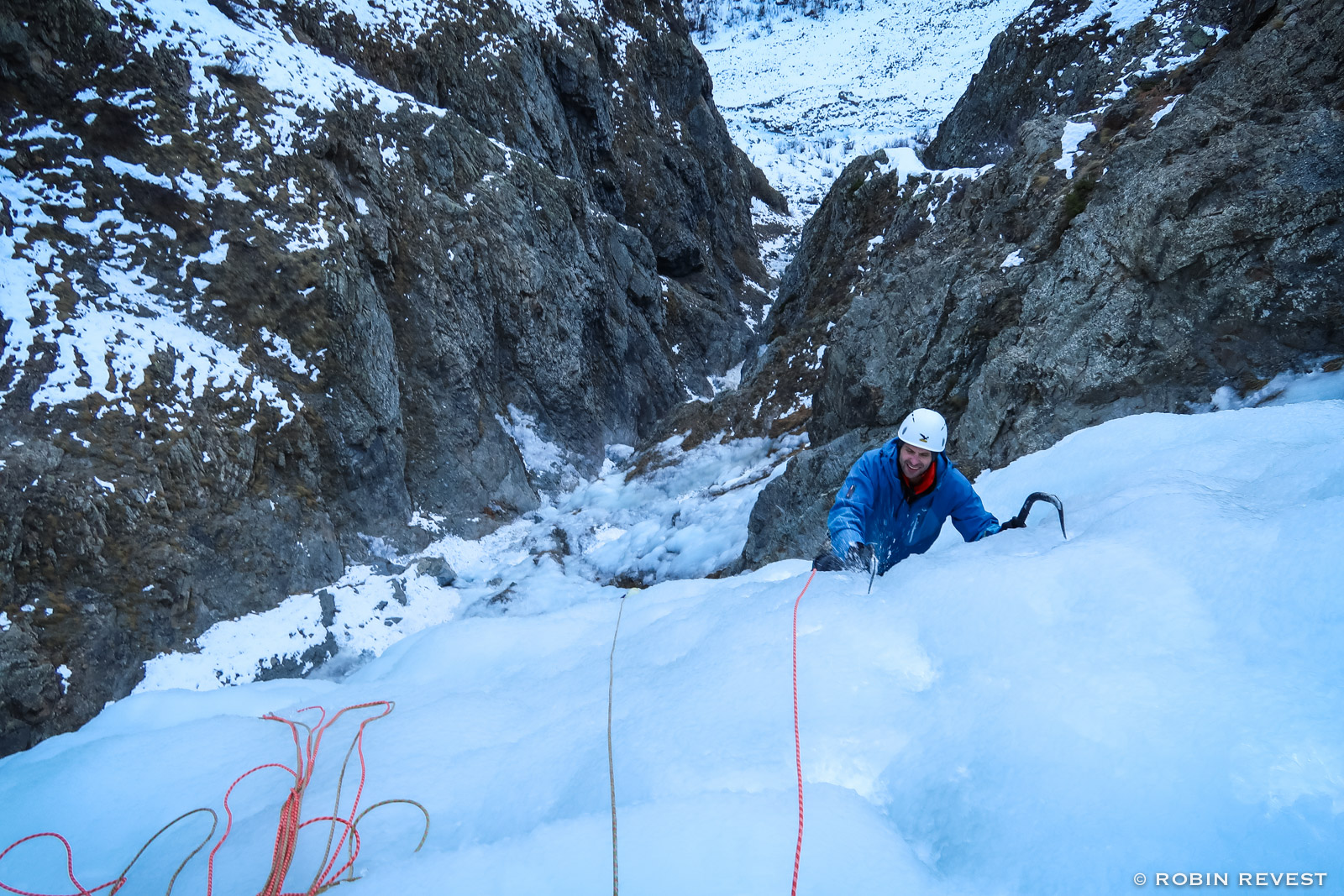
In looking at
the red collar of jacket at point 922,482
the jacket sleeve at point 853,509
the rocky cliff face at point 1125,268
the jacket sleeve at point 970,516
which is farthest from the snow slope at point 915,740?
the rocky cliff face at point 1125,268

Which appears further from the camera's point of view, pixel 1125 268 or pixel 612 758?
pixel 1125 268

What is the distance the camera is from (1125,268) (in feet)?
19.7

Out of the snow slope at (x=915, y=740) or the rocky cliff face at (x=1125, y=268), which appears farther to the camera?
the rocky cliff face at (x=1125, y=268)

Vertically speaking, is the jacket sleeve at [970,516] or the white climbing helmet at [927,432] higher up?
the white climbing helmet at [927,432]

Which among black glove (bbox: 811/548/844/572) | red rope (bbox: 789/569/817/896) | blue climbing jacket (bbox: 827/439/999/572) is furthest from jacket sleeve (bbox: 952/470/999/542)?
red rope (bbox: 789/569/817/896)

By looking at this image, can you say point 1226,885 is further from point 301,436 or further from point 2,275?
point 2,275

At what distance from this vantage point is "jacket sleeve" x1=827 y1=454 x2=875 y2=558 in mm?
3400

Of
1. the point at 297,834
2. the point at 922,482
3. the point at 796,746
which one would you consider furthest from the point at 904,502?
the point at 297,834

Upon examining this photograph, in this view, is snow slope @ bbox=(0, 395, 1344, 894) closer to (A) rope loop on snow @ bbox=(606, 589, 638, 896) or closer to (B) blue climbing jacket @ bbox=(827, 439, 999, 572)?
(A) rope loop on snow @ bbox=(606, 589, 638, 896)

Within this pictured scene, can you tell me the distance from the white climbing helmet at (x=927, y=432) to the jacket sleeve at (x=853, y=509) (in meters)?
0.32

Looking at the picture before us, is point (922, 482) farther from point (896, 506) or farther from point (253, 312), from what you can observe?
point (253, 312)

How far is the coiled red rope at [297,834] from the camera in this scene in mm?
2182

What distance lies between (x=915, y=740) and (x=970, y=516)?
76.7 inches

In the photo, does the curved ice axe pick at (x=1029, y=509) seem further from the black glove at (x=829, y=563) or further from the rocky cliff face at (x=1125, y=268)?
the rocky cliff face at (x=1125, y=268)
